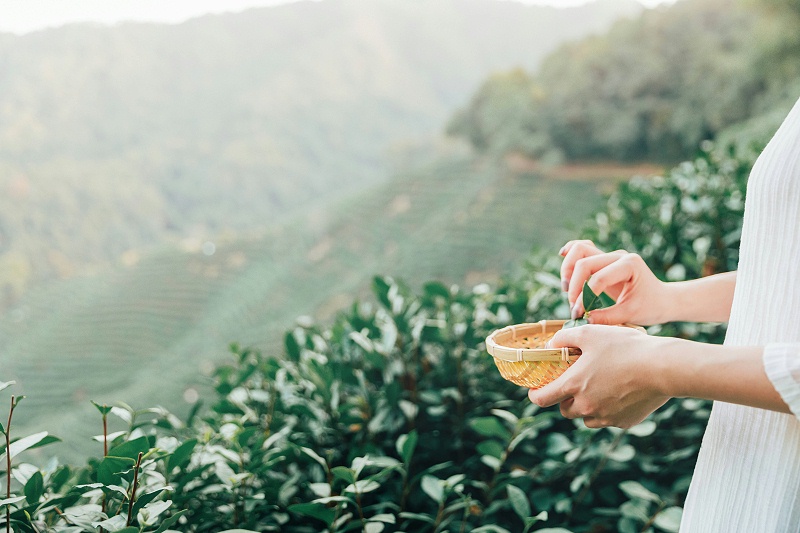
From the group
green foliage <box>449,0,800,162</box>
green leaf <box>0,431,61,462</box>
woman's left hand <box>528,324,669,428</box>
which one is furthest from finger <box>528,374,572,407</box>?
green foliage <box>449,0,800,162</box>

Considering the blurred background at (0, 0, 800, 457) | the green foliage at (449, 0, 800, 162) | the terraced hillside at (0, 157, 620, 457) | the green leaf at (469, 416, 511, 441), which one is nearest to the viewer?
the green leaf at (469, 416, 511, 441)

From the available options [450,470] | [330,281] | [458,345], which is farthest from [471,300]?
[330,281]

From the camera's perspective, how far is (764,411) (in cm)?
48

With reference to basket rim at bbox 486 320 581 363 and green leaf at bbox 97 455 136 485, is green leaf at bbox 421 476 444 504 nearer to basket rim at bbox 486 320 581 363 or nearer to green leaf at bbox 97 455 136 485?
basket rim at bbox 486 320 581 363

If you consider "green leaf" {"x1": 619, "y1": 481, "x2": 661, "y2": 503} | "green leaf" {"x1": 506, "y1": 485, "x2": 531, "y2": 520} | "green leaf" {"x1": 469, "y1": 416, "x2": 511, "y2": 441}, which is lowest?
"green leaf" {"x1": 619, "y1": 481, "x2": 661, "y2": 503}

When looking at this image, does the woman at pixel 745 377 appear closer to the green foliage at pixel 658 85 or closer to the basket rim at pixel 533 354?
the basket rim at pixel 533 354

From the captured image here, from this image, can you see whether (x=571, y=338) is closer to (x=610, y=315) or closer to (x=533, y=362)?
(x=533, y=362)

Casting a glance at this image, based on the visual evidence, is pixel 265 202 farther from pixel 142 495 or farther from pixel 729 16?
pixel 142 495

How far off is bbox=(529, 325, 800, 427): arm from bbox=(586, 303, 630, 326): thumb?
15 cm

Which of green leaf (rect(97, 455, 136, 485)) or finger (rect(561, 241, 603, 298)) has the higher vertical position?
finger (rect(561, 241, 603, 298))

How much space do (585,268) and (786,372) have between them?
0.26 meters

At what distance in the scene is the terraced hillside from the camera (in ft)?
19.4

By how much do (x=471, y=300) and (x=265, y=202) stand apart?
13.0m

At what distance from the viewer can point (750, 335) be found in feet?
1.65
